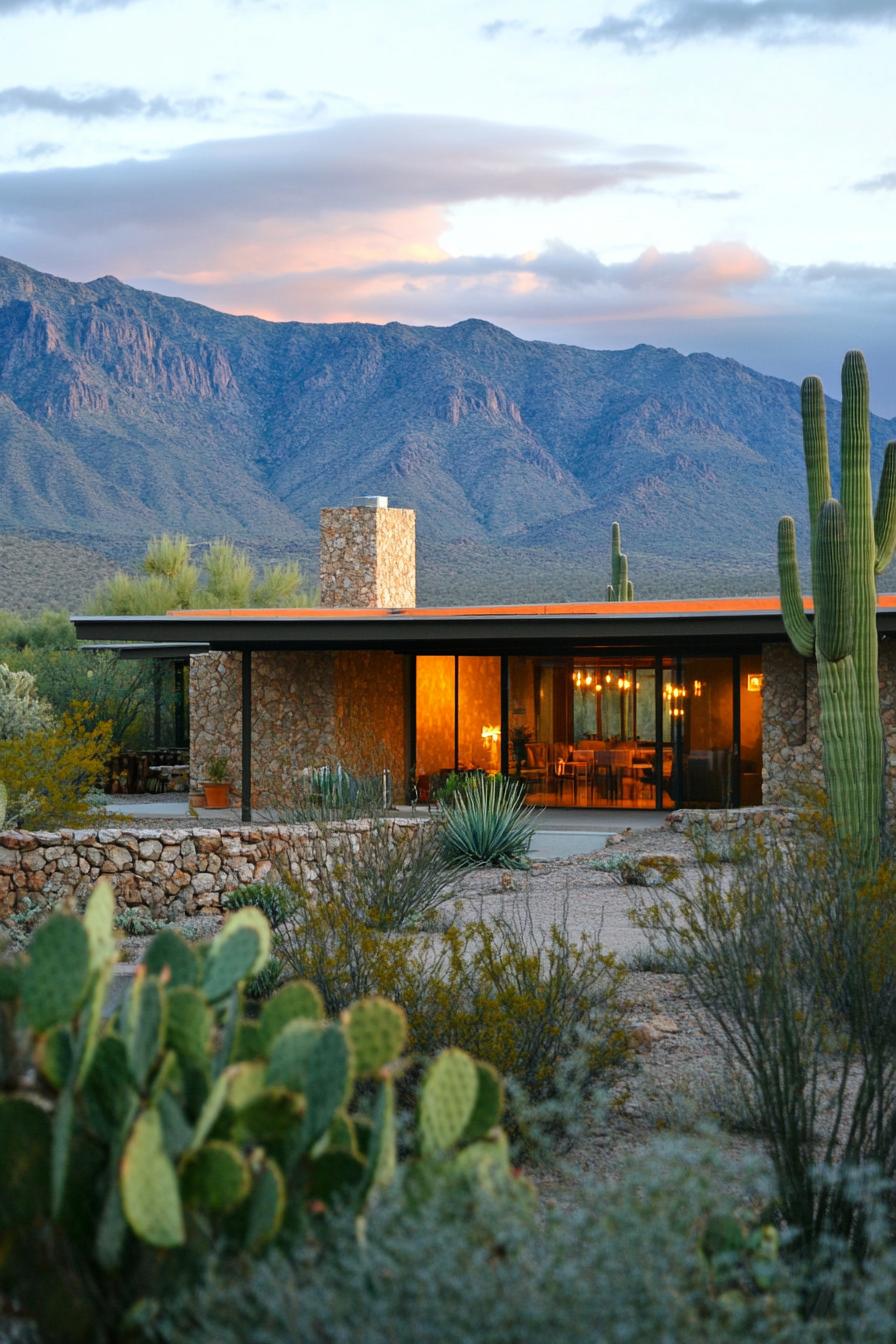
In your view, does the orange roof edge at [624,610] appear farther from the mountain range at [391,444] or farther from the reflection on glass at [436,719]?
the mountain range at [391,444]

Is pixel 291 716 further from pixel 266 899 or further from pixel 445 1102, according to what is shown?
pixel 445 1102

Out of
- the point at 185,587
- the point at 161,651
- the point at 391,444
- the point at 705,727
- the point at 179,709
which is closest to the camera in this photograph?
the point at 705,727

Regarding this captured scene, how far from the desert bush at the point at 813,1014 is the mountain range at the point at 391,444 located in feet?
166

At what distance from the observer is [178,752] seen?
28562 mm

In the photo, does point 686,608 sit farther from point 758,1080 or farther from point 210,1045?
point 210,1045

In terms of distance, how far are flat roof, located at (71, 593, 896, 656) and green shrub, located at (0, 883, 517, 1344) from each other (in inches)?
624

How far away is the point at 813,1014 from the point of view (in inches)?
238

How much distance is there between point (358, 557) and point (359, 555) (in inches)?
1.8

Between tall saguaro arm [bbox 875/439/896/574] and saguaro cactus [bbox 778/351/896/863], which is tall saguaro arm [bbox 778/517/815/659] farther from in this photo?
tall saguaro arm [bbox 875/439/896/574]

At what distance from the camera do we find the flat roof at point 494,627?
18920 millimetres

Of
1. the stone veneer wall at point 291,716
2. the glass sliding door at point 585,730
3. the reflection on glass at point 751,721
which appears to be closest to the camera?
the reflection on glass at point 751,721

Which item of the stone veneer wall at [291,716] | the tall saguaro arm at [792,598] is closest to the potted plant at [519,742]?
the stone veneer wall at [291,716]

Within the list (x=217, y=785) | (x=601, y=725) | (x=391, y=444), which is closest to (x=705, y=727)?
(x=601, y=725)

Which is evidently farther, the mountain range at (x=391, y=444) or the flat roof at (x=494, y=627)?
the mountain range at (x=391, y=444)
